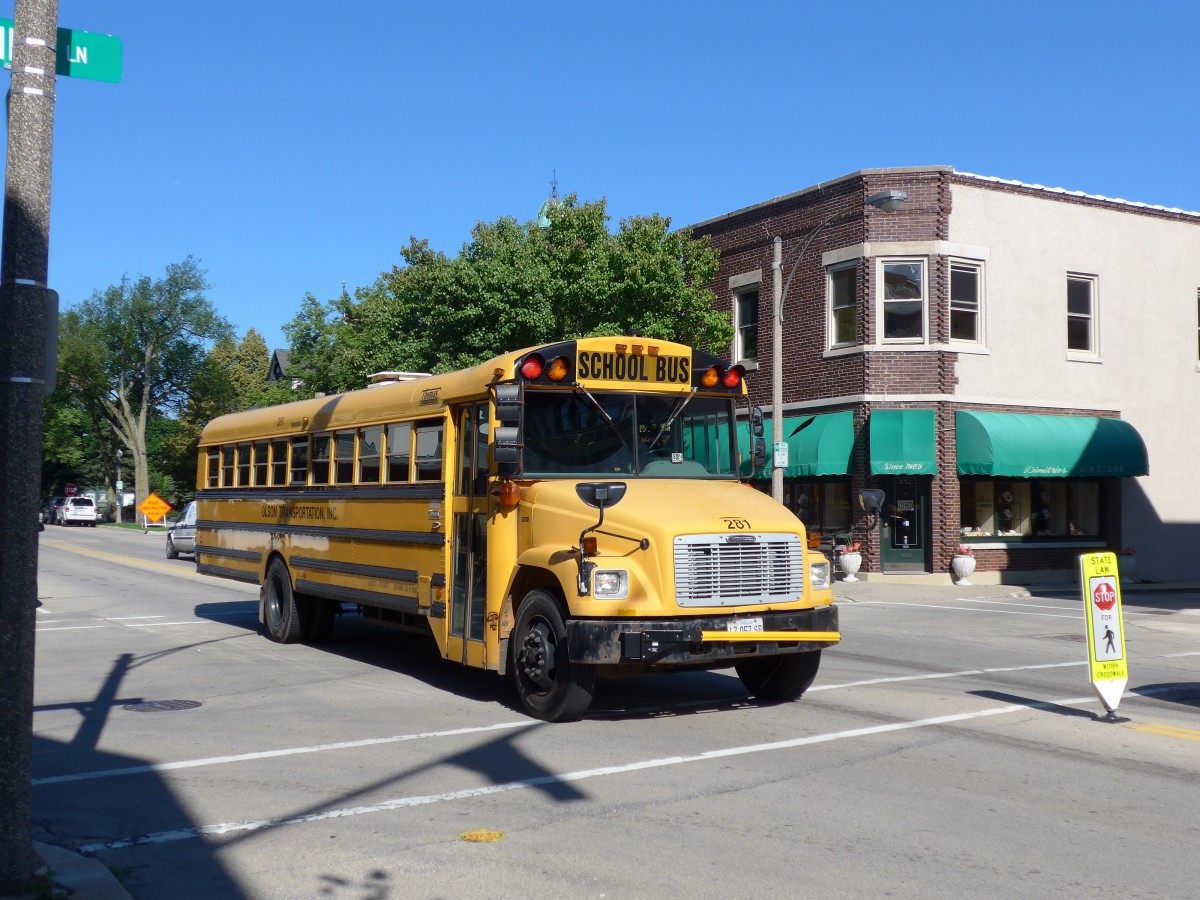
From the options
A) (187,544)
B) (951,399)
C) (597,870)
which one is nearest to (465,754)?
(597,870)

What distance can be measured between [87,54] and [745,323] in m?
25.1

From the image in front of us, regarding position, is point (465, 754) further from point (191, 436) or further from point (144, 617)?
point (191, 436)

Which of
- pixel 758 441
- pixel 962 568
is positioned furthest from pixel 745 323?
pixel 758 441

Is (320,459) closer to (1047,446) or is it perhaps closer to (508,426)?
(508,426)

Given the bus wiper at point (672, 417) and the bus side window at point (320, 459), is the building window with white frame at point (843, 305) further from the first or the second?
the bus wiper at point (672, 417)

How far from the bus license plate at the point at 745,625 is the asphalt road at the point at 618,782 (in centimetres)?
78

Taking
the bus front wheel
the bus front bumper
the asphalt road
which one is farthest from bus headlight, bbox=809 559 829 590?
the bus front wheel

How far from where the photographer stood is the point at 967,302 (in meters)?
26.4

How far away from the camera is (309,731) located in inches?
353

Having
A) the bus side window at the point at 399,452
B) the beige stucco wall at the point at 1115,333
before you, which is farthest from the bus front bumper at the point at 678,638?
the beige stucco wall at the point at 1115,333

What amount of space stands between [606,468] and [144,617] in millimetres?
11385

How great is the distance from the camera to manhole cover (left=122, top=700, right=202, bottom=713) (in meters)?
10.0

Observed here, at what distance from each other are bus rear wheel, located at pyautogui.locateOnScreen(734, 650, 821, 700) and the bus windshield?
162cm

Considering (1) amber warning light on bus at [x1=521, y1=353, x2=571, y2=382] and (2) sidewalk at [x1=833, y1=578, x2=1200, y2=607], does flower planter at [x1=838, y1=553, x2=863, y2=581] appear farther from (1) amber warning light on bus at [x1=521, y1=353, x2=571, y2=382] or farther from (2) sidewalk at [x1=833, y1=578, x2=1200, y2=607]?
(1) amber warning light on bus at [x1=521, y1=353, x2=571, y2=382]
